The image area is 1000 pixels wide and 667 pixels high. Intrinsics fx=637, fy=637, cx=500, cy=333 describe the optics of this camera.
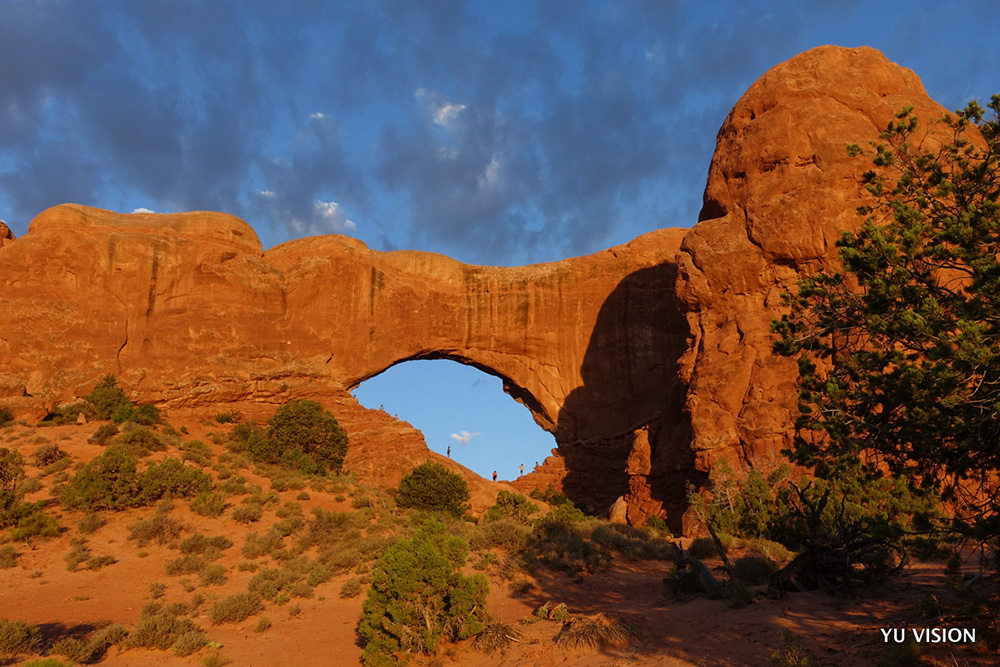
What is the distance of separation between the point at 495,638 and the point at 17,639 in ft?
24.6

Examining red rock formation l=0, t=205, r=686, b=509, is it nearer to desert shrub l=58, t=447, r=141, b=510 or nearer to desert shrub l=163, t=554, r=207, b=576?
desert shrub l=58, t=447, r=141, b=510

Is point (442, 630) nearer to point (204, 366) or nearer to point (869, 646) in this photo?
point (869, 646)

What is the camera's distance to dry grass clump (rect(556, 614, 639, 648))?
9.60 meters

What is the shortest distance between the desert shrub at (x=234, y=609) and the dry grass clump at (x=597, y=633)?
6.92 metres

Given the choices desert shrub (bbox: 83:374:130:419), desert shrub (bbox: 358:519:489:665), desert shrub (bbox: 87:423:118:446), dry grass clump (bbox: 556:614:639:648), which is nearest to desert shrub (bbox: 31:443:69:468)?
desert shrub (bbox: 87:423:118:446)

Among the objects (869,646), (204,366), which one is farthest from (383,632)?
(204,366)

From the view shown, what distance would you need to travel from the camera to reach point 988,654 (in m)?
6.76

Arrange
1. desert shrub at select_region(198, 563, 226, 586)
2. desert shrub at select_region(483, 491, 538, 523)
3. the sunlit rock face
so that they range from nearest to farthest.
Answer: desert shrub at select_region(198, 563, 226, 586)
desert shrub at select_region(483, 491, 538, 523)
the sunlit rock face

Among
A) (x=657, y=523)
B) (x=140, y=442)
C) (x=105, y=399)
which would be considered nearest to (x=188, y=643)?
(x=140, y=442)

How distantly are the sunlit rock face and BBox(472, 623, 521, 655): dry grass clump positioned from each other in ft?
54.2

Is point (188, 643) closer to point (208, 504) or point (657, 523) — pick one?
point (208, 504)

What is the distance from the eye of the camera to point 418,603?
1066cm

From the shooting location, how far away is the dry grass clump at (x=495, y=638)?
34.4ft

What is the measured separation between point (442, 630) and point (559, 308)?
104 ft
